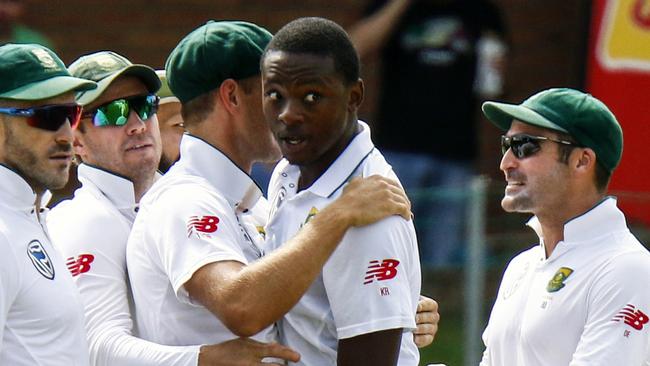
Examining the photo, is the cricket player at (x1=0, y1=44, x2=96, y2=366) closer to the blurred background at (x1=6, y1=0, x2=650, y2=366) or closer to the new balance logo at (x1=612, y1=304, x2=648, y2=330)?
the new balance logo at (x1=612, y1=304, x2=648, y2=330)

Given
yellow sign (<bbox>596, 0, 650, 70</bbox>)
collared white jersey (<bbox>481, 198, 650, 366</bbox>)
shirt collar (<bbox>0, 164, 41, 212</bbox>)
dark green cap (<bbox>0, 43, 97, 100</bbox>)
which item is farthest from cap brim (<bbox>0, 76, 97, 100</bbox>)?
yellow sign (<bbox>596, 0, 650, 70</bbox>)

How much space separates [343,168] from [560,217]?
1.15 m

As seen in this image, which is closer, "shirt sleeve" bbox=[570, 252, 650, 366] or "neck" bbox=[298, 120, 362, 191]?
"neck" bbox=[298, 120, 362, 191]

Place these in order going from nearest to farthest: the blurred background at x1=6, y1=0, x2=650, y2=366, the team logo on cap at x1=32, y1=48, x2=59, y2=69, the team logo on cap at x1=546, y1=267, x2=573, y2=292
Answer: the team logo on cap at x1=32, y1=48, x2=59, y2=69, the team logo on cap at x1=546, y1=267, x2=573, y2=292, the blurred background at x1=6, y1=0, x2=650, y2=366

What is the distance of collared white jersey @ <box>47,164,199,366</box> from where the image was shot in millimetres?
4191

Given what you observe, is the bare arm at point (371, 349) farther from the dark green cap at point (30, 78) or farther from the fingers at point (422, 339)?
the dark green cap at point (30, 78)

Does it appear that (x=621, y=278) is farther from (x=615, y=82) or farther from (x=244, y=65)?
(x=615, y=82)

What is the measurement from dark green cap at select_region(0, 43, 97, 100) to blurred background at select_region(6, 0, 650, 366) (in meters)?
4.74

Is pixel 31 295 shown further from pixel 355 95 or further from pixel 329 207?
pixel 355 95

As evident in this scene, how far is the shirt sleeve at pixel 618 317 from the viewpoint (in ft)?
15.1

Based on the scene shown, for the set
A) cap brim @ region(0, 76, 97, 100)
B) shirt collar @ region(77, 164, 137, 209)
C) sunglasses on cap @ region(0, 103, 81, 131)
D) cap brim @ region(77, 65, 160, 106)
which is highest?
cap brim @ region(0, 76, 97, 100)

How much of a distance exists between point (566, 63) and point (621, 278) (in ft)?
22.3

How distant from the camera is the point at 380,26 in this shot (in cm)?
980

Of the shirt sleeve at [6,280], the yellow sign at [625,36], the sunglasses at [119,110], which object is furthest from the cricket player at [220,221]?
the yellow sign at [625,36]
